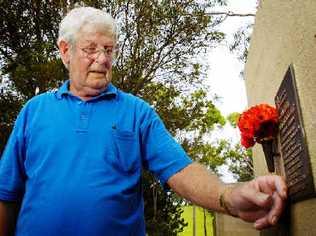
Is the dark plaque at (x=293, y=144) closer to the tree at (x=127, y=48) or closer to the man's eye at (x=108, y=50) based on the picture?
the man's eye at (x=108, y=50)

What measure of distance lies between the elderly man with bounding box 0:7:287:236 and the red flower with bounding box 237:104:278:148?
2.33 m

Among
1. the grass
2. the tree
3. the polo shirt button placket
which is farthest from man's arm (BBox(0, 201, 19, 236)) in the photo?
the grass

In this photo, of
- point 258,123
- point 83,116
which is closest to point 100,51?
point 83,116

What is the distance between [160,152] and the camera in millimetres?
1823

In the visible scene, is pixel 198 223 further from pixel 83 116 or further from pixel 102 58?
pixel 83 116

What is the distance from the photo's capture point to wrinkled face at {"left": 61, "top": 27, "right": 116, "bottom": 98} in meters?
2.11

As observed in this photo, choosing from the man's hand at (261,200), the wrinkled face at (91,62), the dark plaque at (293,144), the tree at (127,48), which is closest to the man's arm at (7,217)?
the wrinkled face at (91,62)

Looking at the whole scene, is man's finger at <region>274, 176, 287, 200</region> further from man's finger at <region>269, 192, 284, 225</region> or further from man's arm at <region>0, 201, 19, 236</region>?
man's arm at <region>0, 201, 19, 236</region>

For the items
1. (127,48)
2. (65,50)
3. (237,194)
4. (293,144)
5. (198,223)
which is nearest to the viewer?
(237,194)

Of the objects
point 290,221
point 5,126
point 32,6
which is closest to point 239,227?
point 290,221

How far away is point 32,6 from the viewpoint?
513 inches

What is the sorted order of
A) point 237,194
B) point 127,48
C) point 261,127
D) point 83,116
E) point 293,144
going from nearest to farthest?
point 237,194 → point 83,116 → point 293,144 → point 261,127 → point 127,48

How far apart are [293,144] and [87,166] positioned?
6.25ft

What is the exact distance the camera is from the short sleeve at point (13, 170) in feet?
6.33
